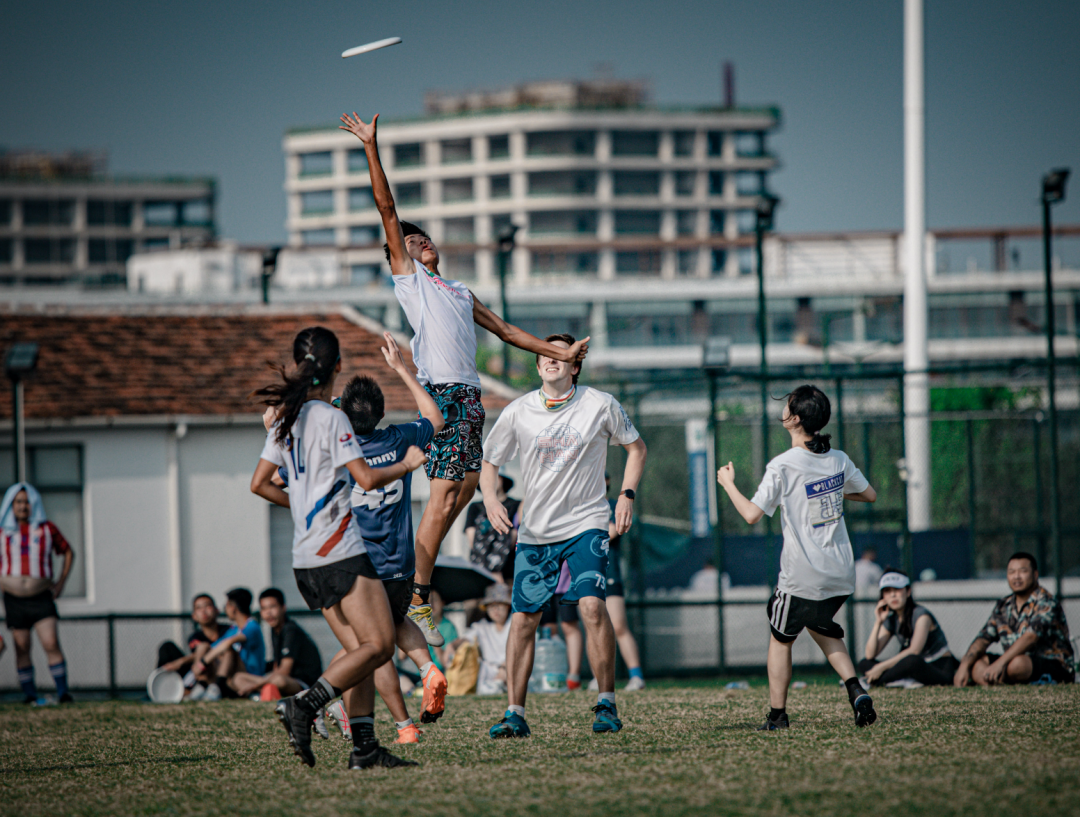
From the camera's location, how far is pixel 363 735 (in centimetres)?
562

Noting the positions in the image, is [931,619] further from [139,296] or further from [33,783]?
[139,296]

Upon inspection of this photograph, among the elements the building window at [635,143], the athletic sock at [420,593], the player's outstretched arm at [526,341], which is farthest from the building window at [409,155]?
the athletic sock at [420,593]

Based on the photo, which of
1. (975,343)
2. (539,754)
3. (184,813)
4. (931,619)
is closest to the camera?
(184,813)

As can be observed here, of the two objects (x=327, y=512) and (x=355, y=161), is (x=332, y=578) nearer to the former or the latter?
(x=327, y=512)

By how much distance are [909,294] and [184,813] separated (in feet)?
62.2

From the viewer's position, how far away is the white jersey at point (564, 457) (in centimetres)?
645

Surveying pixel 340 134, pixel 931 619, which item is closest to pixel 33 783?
pixel 931 619

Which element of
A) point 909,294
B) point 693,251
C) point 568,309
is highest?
point 693,251

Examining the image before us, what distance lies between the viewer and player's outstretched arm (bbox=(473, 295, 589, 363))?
6.39 metres

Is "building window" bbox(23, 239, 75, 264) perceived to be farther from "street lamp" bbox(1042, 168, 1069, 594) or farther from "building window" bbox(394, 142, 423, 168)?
"street lamp" bbox(1042, 168, 1069, 594)

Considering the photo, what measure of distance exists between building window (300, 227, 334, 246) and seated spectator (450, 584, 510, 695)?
85592 millimetres

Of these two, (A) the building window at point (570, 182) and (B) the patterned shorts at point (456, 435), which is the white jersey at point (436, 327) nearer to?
(B) the patterned shorts at point (456, 435)

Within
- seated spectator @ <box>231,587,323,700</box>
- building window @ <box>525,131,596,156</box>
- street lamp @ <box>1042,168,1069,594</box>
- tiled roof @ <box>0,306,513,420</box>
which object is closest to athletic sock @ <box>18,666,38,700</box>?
seated spectator @ <box>231,587,323,700</box>

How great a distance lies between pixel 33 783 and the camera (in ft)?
19.5
